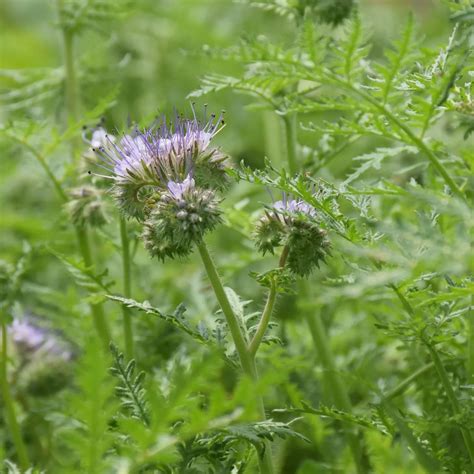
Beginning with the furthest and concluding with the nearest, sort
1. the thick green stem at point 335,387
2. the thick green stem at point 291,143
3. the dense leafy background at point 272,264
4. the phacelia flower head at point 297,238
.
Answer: the thick green stem at point 291,143, the thick green stem at point 335,387, the phacelia flower head at point 297,238, the dense leafy background at point 272,264

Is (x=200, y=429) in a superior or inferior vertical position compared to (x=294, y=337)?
superior

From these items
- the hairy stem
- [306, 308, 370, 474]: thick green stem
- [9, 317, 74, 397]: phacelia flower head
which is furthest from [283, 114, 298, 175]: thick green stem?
[9, 317, 74, 397]: phacelia flower head

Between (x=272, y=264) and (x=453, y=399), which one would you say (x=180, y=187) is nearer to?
(x=453, y=399)

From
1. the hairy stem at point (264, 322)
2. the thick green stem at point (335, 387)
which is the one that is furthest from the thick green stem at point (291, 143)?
the hairy stem at point (264, 322)

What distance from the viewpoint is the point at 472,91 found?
1.41m

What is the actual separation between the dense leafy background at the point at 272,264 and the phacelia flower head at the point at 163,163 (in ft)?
0.28

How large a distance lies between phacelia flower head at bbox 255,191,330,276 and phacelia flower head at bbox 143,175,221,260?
114 millimetres

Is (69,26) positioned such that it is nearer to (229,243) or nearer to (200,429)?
(229,243)

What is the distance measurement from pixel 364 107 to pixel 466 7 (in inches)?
8.5

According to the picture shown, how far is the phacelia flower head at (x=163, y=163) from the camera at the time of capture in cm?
141

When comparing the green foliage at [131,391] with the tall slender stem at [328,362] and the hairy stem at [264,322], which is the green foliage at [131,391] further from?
the tall slender stem at [328,362]

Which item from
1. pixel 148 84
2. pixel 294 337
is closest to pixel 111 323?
pixel 294 337

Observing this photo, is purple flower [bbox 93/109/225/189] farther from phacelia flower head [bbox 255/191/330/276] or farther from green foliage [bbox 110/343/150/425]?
green foliage [bbox 110/343/150/425]

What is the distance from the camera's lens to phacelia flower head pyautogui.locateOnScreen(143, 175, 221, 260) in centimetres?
134
